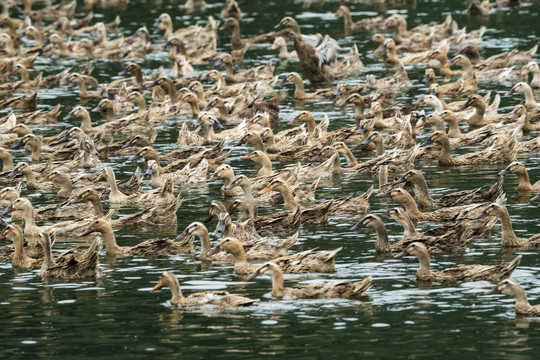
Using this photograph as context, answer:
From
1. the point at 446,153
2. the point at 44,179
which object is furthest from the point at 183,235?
the point at 446,153

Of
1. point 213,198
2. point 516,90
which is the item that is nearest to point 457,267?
point 213,198

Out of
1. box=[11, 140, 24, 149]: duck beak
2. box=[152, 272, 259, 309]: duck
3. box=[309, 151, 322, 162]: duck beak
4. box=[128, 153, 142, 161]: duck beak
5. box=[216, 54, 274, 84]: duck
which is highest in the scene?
box=[216, 54, 274, 84]: duck

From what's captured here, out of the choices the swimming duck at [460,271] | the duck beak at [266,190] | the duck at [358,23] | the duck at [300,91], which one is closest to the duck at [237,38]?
the duck at [358,23]

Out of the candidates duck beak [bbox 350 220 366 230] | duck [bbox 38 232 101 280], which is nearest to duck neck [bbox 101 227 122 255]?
duck [bbox 38 232 101 280]

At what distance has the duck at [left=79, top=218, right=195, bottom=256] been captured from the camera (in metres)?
19.6

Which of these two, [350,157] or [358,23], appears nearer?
[350,157]

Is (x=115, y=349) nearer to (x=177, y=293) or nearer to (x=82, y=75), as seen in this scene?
(x=177, y=293)

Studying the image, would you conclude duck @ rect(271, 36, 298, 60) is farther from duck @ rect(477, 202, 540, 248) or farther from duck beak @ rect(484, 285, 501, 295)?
duck beak @ rect(484, 285, 501, 295)

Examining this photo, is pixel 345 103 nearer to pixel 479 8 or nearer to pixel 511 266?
pixel 511 266

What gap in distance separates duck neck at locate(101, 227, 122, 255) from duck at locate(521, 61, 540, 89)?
1863cm

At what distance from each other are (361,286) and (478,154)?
1095 centimetres

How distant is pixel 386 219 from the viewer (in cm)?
2195

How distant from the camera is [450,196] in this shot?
22219mm

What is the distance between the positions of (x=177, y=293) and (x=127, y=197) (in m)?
7.88
